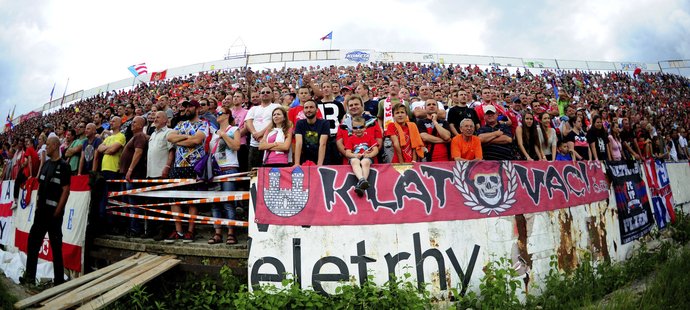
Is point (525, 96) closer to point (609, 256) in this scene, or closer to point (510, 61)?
point (609, 256)

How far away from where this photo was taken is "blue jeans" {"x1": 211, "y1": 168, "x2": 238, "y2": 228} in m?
5.09

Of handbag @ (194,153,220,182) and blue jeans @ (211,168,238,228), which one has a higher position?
handbag @ (194,153,220,182)

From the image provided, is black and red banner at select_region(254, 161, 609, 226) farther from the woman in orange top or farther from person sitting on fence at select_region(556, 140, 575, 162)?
person sitting on fence at select_region(556, 140, 575, 162)

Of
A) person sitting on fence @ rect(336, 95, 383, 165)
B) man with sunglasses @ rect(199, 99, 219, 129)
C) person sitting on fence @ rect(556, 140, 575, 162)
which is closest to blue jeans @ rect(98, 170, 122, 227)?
man with sunglasses @ rect(199, 99, 219, 129)

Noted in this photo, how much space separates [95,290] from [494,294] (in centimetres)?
499

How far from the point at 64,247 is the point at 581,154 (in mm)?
10633

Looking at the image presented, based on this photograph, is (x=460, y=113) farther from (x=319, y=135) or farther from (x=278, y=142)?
(x=278, y=142)

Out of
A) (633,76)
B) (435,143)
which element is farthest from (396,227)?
(633,76)

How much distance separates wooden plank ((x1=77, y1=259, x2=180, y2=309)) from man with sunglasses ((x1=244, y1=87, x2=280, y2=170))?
72.8 inches

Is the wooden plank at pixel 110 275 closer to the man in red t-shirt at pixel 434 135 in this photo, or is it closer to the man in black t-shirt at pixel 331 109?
the man in black t-shirt at pixel 331 109

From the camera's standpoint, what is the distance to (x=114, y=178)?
630cm

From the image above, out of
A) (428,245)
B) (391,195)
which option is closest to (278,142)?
(391,195)

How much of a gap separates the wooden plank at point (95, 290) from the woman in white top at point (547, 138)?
7.46 meters

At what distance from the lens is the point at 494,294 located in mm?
4398
